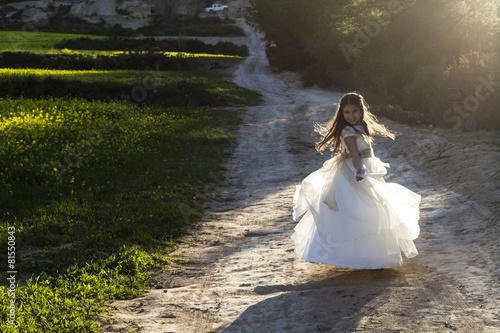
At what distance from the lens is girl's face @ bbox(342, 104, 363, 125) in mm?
5273

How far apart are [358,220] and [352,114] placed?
1.17 m

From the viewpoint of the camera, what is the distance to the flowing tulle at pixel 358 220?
490 centimetres

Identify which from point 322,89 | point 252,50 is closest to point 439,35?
point 322,89

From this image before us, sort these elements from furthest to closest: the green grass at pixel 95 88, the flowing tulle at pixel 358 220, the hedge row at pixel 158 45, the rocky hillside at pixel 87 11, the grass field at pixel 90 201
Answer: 1. the rocky hillside at pixel 87 11
2. the hedge row at pixel 158 45
3. the green grass at pixel 95 88
4. the flowing tulle at pixel 358 220
5. the grass field at pixel 90 201

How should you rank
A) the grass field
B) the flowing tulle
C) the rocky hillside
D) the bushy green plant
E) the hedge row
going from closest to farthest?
the grass field
the flowing tulle
the bushy green plant
the hedge row
the rocky hillside

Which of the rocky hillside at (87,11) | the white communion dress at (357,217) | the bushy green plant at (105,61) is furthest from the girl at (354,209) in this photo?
the rocky hillside at (87,11)

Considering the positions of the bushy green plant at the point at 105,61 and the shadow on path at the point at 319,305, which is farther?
the bushy green plant at the point at 105,61

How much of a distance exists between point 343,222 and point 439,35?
19550 millimetres

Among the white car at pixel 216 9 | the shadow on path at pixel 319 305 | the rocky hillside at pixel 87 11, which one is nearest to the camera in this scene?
the shadow on path at pixel 319 305

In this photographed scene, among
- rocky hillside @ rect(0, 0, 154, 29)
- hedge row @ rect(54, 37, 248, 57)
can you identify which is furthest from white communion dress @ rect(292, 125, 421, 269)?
rocky hillside @ rect(0, 0, 154, 29)

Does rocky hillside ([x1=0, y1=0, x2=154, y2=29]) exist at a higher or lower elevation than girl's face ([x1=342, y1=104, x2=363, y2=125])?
higher

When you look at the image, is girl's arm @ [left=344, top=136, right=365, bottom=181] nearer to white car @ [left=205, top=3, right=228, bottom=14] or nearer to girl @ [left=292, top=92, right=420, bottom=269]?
girl @ [left=292, top=92, right=420, bottom=269]

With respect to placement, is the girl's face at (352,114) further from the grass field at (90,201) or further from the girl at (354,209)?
the grass field at (90,201)

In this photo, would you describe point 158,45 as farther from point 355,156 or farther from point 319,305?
point 319,305
